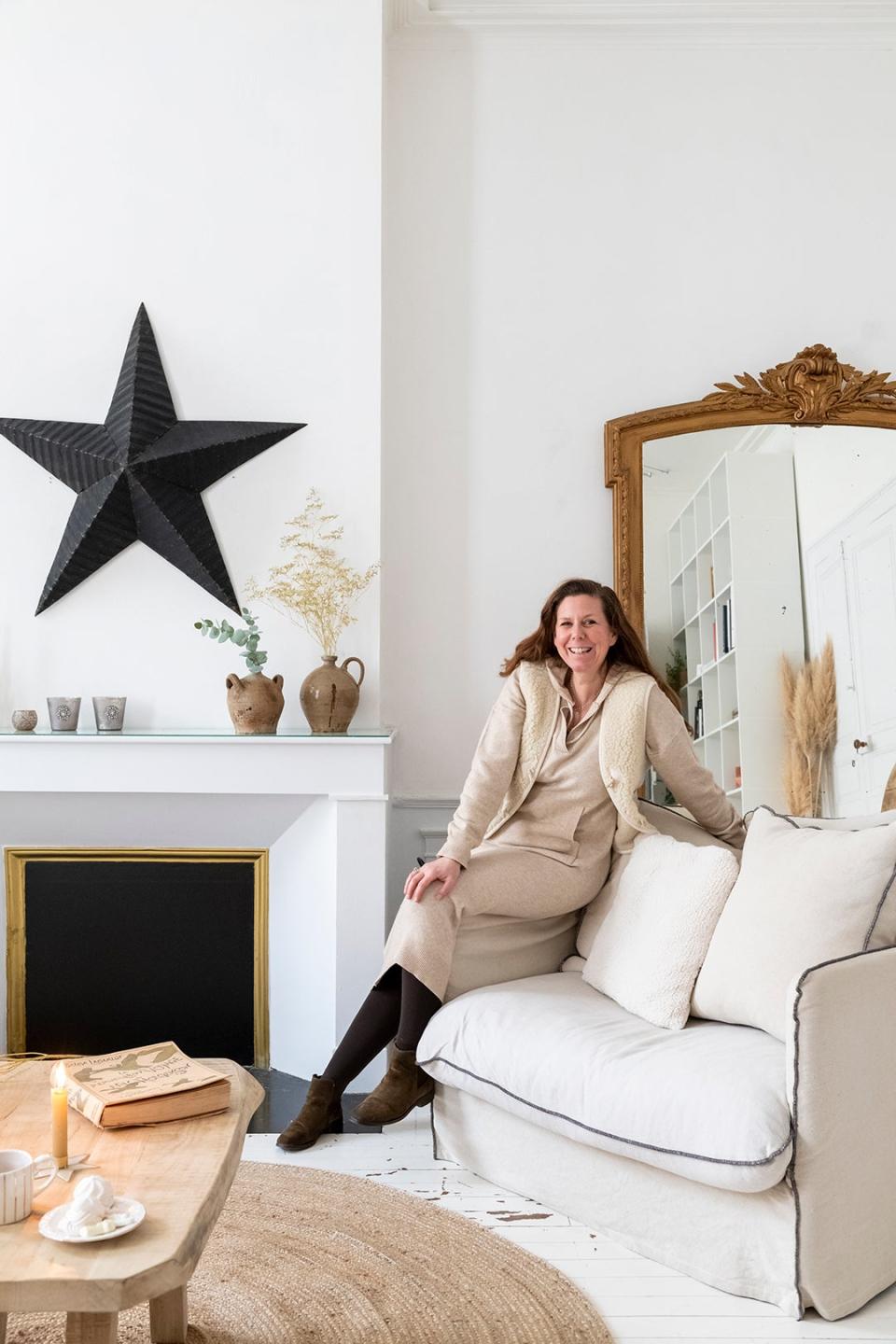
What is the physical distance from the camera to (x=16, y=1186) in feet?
4.31

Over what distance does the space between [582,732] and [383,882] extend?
2.20ft

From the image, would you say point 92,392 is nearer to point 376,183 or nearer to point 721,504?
point 376,183

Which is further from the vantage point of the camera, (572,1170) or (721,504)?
(721,504)

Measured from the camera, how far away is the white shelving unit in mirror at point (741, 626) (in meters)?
3.22

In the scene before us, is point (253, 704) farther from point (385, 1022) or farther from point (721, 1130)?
point (721, 1130)

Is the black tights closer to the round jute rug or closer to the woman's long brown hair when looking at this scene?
the round jute rug

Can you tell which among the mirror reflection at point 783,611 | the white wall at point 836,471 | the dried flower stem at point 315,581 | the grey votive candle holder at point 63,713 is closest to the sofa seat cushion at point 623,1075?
the mirror reflection at point 783,611

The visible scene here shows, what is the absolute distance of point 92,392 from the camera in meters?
3.27

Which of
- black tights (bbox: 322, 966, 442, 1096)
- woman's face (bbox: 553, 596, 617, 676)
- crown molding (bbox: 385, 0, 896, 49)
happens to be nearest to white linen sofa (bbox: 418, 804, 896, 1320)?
black tights (bbox: 322, 966, 442, 1096)

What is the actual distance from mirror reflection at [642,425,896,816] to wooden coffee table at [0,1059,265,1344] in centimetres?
191

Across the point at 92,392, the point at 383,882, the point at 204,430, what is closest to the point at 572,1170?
the point at 383,882

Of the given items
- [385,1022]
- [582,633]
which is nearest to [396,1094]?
[385,1022]

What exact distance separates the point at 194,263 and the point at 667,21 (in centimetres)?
167

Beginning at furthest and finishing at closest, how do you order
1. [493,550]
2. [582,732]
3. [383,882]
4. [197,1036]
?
[493,550] → [197,1036] → [383,882] → [582,732]
